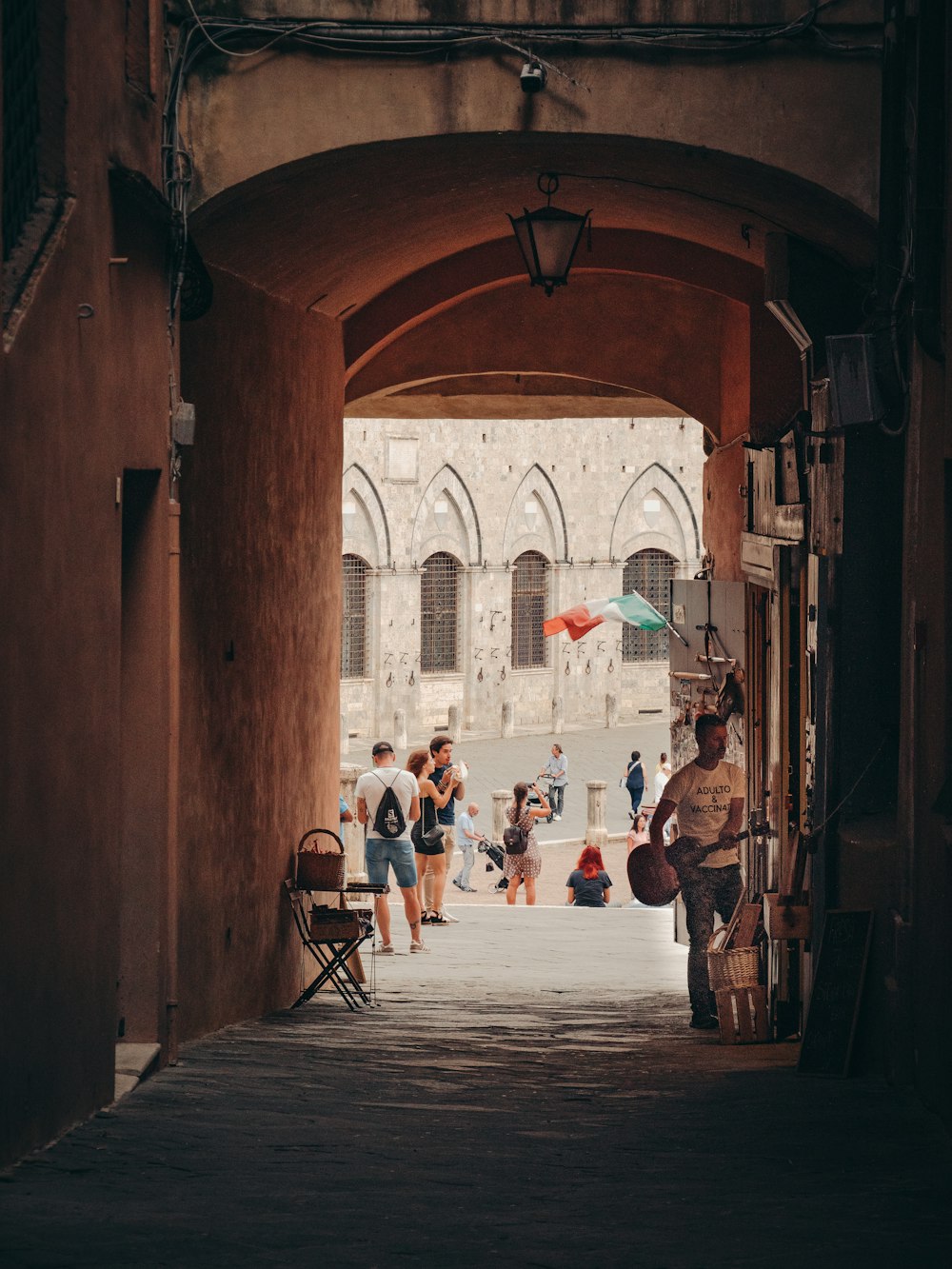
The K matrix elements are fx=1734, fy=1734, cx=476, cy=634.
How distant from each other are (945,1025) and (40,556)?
10.6 feet

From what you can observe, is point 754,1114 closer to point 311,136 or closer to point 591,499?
point 311,136

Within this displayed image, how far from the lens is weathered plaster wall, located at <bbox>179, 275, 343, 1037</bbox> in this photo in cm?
792

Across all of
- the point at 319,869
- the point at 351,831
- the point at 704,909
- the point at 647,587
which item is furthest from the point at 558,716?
the point at 704,909

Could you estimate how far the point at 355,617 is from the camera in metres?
35.0

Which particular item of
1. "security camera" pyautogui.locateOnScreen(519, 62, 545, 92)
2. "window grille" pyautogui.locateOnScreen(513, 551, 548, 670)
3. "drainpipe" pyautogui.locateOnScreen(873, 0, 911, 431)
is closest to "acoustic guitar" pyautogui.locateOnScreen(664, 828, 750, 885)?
"drainpipe" pyautogui.locateOnScreen(873, 0, 911, 431)

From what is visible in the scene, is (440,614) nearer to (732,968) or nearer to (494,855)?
(494,855)

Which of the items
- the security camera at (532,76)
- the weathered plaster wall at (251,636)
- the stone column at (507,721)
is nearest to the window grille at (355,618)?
the stone column at (507,721)

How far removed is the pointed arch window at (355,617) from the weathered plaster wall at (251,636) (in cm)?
2356

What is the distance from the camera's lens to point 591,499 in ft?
127

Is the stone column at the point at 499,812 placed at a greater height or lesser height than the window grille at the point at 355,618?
lesser

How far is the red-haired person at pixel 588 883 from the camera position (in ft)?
55.6

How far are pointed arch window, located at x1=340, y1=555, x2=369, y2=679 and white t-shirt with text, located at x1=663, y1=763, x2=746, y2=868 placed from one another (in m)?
25.8

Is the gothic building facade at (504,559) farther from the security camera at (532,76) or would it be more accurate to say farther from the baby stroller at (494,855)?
the security camera at (532,76)

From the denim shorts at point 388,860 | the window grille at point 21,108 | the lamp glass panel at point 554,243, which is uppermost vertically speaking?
the lamp glass panel at point 554,243
